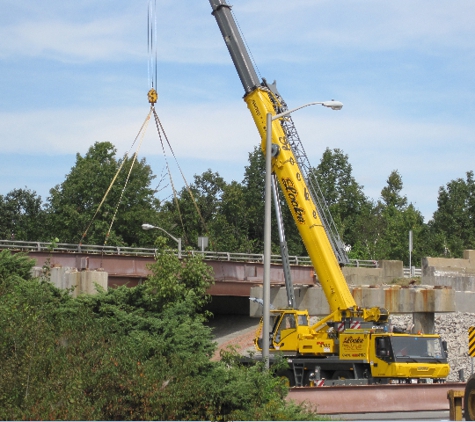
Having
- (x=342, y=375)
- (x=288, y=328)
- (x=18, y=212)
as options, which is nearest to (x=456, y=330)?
(x=288, y=328)

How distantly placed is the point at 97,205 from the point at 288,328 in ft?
173

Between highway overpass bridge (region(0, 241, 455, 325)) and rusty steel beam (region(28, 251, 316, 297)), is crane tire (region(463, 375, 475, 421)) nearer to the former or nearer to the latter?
highway overpass bridge (region(0, 241, 455, 325))

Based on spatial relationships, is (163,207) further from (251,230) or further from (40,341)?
(40,341)

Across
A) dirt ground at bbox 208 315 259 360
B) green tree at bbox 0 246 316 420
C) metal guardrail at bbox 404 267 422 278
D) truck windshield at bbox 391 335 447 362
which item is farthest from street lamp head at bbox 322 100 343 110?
metal guardrail at bbox 404 267 422 278

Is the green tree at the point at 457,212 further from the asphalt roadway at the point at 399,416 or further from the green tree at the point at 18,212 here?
the asphalt roadway at the point at 399,416

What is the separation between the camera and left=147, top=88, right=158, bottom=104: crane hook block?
39.2 metres

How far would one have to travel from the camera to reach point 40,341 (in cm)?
1445

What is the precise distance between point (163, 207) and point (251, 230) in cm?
1263

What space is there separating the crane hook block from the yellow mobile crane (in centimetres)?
895

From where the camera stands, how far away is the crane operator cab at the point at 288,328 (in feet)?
95.0

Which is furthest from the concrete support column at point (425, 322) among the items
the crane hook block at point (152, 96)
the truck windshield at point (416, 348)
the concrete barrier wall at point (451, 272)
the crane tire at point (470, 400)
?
the crane tire at point (470, 400)

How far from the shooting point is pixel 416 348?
26766 millimetres

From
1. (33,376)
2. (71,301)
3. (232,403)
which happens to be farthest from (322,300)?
(33,376)

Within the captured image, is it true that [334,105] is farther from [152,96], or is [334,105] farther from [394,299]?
[152,96]
